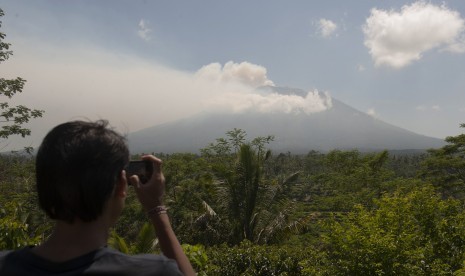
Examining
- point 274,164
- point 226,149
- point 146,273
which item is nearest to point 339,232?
point 146,273

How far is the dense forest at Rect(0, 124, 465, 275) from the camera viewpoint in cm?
607

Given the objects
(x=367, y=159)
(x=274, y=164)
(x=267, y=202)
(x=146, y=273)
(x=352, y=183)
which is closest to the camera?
(x=146, y=273)

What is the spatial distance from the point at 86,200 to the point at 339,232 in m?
6.15

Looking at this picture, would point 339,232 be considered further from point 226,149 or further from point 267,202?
point 226,149

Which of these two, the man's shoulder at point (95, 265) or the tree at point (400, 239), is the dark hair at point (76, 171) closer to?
the man's shoulder at point (95, 265)

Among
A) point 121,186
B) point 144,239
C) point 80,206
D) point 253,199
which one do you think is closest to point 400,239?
point 144,239

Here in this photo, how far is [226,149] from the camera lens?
2325 centimetres

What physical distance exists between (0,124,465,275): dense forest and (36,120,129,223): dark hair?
148cm

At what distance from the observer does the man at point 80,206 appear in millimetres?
1002

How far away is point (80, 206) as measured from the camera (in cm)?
104

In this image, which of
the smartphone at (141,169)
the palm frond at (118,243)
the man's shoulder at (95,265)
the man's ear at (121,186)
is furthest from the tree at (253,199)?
the man's shoulder at (95,265)

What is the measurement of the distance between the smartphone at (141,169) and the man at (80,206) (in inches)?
5.6

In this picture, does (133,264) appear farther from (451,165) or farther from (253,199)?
(451,165)

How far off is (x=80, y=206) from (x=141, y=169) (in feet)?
1.02
